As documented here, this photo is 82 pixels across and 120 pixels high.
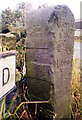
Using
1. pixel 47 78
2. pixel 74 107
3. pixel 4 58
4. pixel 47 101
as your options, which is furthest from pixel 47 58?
pixel 74 107

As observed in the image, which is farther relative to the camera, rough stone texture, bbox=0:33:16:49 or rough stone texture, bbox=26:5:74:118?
rough stone texture, bbox=0:33:16:49

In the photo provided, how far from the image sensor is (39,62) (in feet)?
4.67

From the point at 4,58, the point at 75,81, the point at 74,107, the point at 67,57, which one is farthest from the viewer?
the point at 75,81

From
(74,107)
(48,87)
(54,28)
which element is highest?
(54,28)

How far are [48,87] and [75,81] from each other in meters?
0.96

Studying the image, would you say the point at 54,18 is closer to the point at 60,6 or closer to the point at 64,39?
the point at 60,6

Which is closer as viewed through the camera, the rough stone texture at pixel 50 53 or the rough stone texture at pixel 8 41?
the rough stone texture at pixel 50 53

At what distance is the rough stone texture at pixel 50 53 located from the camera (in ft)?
4.38

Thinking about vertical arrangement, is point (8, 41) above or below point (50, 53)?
above

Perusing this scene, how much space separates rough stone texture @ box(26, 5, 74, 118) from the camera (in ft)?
4.38

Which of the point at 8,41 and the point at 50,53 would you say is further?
the point at 8,41

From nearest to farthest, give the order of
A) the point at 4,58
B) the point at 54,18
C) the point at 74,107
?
the point at 4,58
the point at 54,18
the point at 74,107

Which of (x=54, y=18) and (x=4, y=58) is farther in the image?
(x=54, y=18)

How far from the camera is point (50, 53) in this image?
4.42ft
